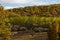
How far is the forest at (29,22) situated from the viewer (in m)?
16.3

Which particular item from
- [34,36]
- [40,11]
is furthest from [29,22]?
[40,11]

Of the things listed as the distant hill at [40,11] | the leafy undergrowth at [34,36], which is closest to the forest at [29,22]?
the distant hill at [40,11]

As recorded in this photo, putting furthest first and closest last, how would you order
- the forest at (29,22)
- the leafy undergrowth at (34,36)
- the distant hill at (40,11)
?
the distant hill at (40,11) < the leafy undergrowth at (34,36) < the forest at (29,22)

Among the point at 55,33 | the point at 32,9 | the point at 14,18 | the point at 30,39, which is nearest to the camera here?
the point at 55,33

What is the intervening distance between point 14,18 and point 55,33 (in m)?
5.08

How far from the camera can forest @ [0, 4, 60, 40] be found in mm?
16312

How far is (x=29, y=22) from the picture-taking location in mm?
20406

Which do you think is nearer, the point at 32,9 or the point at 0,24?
the point at 0,24

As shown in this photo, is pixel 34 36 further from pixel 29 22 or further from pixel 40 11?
pixel 40 11

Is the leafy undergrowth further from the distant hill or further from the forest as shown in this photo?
the distant hill

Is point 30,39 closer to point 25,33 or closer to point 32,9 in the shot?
point 25,33

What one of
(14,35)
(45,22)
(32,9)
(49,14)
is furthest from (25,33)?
(32,9)

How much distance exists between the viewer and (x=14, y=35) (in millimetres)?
18672

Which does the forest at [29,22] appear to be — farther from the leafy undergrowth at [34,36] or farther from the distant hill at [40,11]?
the leafy undergrowth at [34,36]
